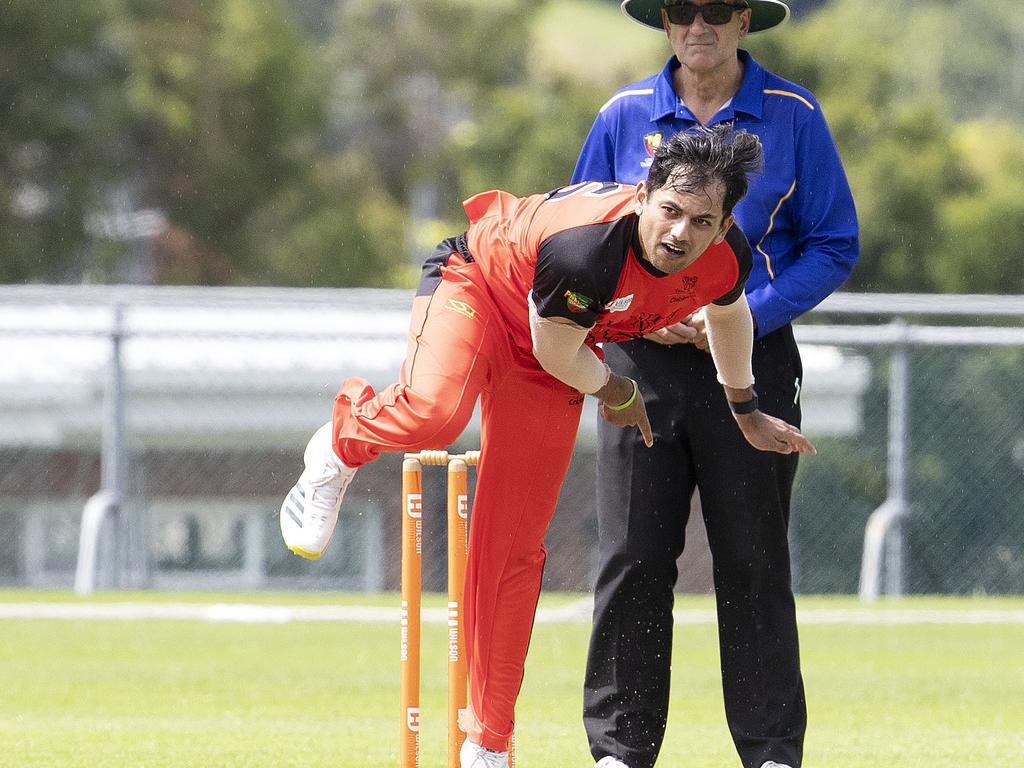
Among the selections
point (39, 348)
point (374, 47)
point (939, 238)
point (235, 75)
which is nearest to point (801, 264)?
point (39, 348)

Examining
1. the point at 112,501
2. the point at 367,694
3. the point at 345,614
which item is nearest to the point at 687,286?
the point at 367,694

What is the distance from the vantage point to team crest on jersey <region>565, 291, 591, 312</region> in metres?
5.09

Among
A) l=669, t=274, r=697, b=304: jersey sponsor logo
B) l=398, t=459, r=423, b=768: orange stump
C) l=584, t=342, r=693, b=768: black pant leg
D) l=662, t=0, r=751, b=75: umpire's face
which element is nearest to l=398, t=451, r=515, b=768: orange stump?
l=398, t=459, r=423, b=768: orange stump

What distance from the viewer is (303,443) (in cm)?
1522

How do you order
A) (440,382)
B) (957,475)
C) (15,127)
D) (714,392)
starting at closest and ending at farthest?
(440,382) → (714,392) → (957,475) → (15,127)

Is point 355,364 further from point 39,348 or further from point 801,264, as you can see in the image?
point 801,264

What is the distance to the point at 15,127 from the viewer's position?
42.3 metres

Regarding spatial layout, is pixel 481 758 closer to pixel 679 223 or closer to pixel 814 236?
pixel 679 223

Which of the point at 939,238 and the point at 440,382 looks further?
the point at 939,238

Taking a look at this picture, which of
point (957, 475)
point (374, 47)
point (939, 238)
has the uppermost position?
point (374, 47)

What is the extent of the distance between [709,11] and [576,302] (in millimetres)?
1195

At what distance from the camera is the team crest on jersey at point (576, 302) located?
5.09 meters

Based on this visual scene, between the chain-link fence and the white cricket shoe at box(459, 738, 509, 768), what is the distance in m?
6.08

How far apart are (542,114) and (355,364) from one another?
1146 inches
